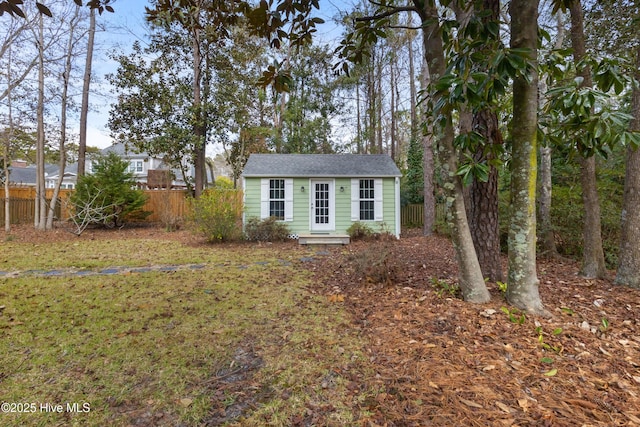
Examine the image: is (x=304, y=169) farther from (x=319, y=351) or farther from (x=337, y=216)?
(x=319, y=351)

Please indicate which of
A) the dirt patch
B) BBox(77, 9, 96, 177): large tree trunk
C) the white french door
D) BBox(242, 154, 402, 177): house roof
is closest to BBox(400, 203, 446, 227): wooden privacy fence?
BBox(242, 154, 402, 177): house roof

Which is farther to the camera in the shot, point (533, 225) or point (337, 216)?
point (337, 216)

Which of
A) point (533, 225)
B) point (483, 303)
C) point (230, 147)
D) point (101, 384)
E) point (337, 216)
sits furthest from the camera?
point (230, 147)

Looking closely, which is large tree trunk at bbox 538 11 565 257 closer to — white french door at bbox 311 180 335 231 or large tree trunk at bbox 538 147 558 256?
large tree trunk at bbox 538 147 558 256

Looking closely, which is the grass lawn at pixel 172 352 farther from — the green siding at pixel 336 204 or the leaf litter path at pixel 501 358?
the green siding at pixel 336 204

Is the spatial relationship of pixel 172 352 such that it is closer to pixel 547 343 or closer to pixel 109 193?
pixel 547 343

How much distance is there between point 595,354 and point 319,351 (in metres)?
2.01

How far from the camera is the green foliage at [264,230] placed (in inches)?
360

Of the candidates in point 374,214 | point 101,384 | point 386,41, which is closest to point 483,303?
point 101,384

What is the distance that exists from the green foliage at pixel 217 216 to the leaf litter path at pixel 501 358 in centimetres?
584

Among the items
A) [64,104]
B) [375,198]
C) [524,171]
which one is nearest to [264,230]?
[375,198]

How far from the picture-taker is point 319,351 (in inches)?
98.7

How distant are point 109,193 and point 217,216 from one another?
534 cm

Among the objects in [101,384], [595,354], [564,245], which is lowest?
[101,384]
